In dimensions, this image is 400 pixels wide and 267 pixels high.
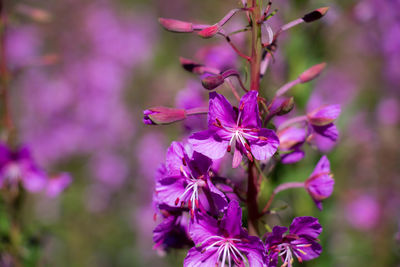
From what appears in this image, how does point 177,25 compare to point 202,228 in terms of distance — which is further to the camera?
point 177,25

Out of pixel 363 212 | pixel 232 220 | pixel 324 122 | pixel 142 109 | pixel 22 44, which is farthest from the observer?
pixel 22 44

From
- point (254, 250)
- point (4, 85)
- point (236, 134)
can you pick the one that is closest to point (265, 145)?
point (236, 134)

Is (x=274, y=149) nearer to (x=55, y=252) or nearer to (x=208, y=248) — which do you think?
(x=208, y=248)

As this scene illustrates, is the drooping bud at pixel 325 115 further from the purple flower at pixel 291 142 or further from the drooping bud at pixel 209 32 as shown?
the drooping bud at pixel 209 32

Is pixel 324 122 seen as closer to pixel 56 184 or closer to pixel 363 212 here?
pixel 56 184

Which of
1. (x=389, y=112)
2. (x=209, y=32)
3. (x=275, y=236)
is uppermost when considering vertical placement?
(x=209, y=32)

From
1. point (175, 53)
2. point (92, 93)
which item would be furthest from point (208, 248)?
point (175, 53)
